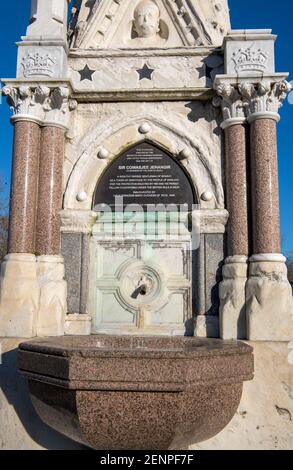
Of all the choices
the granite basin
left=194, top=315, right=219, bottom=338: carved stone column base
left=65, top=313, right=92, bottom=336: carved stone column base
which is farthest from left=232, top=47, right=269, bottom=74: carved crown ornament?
left=65, top=313, right=92, bottom=336: carved stone column base

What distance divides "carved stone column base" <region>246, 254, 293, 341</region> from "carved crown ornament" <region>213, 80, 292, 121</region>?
2.01 metres

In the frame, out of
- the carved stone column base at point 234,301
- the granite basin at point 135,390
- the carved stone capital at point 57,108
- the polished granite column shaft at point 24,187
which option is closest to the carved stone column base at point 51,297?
the polished granite column shaft at point 24,187

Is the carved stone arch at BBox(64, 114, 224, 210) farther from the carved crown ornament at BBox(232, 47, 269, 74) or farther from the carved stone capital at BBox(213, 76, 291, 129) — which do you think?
the carved crown ornament at BBox(232, 47, 269, 74)

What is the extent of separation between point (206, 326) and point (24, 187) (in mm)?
2889

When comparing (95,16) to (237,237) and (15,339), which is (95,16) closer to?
(237,237)

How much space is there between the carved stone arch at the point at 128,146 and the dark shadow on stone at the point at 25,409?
7.14 ft

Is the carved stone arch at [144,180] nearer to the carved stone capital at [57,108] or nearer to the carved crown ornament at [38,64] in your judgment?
the carved stone capital at [57,108]

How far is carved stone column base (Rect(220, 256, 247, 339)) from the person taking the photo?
5309mm

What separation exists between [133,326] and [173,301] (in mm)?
608

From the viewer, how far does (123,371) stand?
12.3ft

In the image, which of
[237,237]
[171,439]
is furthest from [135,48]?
[171,439]

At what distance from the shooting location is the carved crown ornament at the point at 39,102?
5902 mm

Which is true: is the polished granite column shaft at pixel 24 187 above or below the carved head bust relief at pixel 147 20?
below

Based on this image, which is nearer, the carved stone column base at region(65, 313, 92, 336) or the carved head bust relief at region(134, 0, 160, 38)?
the carved stone column base at region(65, 313, 92, 336)
